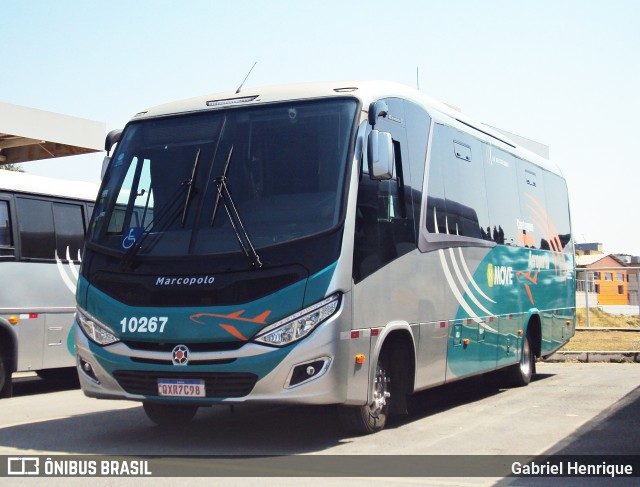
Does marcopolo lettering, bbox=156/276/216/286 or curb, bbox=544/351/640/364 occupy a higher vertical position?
marcopolo lettering, bbox=156/276/216/286

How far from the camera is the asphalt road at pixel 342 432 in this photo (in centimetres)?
885

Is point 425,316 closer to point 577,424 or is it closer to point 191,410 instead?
point 577,424

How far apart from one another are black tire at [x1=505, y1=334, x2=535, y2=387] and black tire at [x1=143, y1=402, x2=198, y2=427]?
20.5ft

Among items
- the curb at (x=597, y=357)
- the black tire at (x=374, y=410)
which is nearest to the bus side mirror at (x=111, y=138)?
the black tire at (x=374, y=410)

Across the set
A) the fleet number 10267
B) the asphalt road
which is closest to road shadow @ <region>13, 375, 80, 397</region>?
the asphalt road

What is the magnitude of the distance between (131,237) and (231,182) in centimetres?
112

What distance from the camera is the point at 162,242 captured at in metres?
9.33

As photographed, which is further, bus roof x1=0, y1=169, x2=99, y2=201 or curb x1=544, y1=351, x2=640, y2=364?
curb x1=544, y1=351, x2=640, y2=364

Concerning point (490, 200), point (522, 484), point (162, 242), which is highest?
point (490, 200)

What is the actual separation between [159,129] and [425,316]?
3.53 metres

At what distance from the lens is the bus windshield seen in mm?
9008

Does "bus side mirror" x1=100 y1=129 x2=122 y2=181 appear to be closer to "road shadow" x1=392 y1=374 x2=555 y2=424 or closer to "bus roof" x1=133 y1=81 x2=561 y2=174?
"bus roof" x1=133 y1=81 x2=561 y2=174

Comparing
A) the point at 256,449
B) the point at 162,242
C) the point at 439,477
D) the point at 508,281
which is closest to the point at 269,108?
the point at 162,242

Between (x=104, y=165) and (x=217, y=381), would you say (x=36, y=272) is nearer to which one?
(x=104, y=165)
